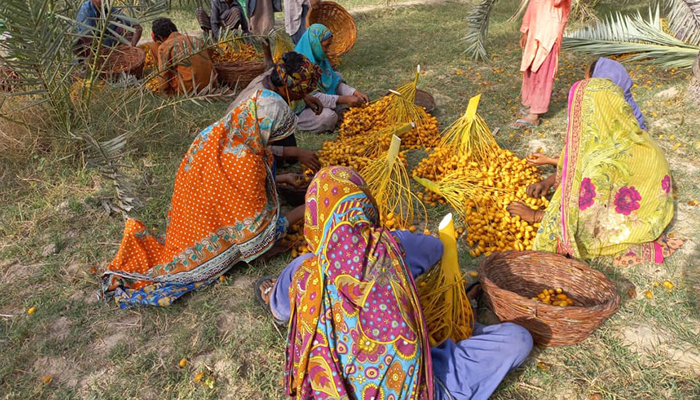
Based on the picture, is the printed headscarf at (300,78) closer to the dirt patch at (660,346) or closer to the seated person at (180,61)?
the seated person at (180,61)

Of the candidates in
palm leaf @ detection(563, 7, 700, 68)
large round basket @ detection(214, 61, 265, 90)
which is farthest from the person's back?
palm leaf @ detection(563, 7, 700, 68)

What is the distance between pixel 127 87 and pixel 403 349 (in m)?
4.34

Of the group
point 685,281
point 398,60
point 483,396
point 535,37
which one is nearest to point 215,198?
point 483,396

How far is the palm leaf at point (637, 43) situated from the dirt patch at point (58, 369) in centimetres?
681

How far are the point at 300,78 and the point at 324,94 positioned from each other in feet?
4.13

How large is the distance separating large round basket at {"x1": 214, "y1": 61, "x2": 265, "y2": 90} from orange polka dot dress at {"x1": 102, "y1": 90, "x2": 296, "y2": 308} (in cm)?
296

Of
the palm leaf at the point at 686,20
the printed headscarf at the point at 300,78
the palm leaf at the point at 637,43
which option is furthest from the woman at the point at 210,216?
the palm leaf at the point at 686,20

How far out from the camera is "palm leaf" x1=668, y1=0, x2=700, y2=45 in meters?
5.29

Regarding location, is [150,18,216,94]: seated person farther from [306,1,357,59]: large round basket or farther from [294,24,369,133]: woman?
[306,1,357,59]: large round basket

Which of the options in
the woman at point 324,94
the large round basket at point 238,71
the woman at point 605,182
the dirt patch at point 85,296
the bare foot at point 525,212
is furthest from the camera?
→ the large round basket at point 238,71

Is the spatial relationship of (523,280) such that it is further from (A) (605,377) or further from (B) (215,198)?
(B) (215,198)

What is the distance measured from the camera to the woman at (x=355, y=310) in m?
1.78

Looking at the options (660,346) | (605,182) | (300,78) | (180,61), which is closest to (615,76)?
(605,182)

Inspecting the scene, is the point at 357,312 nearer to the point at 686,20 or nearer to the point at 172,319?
the point at 172,319
